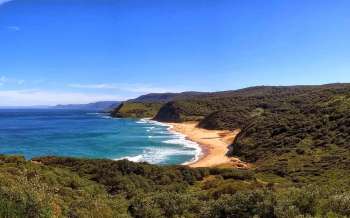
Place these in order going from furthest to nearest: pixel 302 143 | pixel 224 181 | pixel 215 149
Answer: pixel 215 149
pixel 302 143
pixel 224 181

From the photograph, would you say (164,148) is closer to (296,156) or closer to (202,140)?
(202,140)

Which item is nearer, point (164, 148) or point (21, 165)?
point (21, 165)

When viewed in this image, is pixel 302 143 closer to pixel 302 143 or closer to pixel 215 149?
pixel 302 143

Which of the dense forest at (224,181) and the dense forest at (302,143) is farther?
the dense forest at (302,143)

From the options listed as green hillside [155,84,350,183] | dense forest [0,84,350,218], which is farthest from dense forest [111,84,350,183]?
dense forest [0,84,350,218]

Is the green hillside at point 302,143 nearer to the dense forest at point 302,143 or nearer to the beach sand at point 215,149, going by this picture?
the dense forest at point 302,143

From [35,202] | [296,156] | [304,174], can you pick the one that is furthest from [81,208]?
[296,156]

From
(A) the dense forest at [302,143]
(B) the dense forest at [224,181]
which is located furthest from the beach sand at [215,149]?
(B) the dense forest at [224,181]

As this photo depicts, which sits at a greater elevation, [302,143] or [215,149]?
[302,143]

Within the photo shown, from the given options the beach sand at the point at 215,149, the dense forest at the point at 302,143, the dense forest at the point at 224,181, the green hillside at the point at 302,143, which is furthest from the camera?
the beach sand at the point at 215,149

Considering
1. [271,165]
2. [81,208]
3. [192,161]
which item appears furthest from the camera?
[192,161]

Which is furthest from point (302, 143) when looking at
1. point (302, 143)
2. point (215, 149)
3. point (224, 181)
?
point (224, 181)
